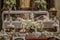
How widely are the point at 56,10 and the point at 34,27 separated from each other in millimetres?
1917

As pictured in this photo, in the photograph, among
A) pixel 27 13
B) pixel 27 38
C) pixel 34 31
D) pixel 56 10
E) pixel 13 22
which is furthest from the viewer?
pixel 56 10

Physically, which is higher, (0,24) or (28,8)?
(28,8)

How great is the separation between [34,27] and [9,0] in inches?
58.0

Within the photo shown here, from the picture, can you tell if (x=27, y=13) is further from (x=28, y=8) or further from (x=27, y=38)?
(x=27, y=38)

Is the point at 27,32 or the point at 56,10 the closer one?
the point at 27,32

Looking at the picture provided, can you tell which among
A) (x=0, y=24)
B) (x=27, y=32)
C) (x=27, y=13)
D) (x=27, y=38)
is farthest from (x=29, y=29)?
(x=0, y=24)

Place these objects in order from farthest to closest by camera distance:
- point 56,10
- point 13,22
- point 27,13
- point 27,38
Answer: point 56,10 → point 27,13 → point 13,22 → point 27,38

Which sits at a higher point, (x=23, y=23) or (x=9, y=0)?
(x=9, y=0)

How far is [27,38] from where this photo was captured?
4.78 m

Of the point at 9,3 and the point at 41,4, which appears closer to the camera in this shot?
the point at 9,3

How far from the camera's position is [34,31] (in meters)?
5.10

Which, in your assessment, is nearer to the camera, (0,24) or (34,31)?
(34,31)

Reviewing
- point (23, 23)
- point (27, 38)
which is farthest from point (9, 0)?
point (27, 38)

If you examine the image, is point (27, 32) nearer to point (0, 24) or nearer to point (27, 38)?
point (27, 38)
